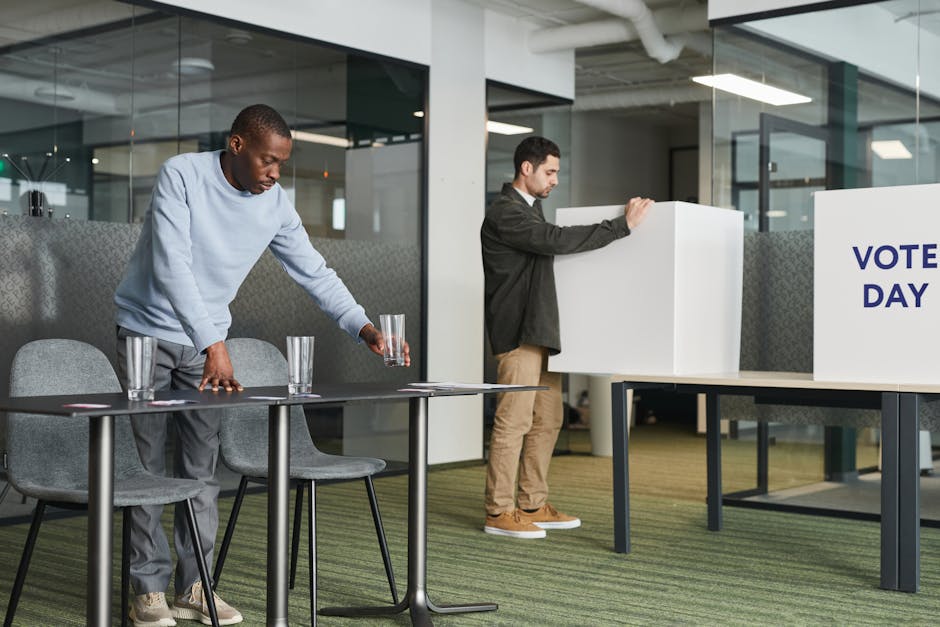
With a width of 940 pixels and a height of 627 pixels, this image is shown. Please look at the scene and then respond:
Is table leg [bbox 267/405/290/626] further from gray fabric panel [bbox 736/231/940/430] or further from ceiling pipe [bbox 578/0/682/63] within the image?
ceiling pipe [bbox 578/0/682/63]

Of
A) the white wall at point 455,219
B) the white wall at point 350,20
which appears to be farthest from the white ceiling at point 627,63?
the white wall at point 350,20

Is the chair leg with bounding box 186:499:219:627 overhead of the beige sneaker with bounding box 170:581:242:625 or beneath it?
overhead

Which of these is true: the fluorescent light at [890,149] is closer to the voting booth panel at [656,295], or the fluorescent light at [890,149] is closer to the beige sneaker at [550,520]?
the voting booth panel at [656,295]

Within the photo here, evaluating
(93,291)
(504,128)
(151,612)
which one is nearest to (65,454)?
(151,612)

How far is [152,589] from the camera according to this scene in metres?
3.26

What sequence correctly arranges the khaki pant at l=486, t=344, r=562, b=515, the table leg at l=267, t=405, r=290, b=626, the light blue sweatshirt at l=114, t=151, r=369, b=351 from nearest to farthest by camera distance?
the table leg at l=267, t=405, r=290, b=626 → the light blue sweatshirt at l=114, t=151, r=369, b=351 → the khaki pant at l=486, t=344, r=562, b=515

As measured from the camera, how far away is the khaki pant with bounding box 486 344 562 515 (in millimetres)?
4828

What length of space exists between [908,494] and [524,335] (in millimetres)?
1599

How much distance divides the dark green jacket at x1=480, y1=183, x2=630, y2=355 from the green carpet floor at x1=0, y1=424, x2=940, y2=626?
0.84 m

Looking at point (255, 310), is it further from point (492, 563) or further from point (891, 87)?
point (891, 87)

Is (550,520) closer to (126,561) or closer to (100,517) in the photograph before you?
(126,561)

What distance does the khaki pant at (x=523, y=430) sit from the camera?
4828mm

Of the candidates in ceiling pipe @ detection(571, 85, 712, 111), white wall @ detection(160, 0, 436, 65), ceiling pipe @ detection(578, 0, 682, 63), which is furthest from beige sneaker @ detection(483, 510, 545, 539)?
ceiling pipe @ detection(571, 85, 712, 111)

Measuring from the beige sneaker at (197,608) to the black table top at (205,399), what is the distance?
2.30ft
